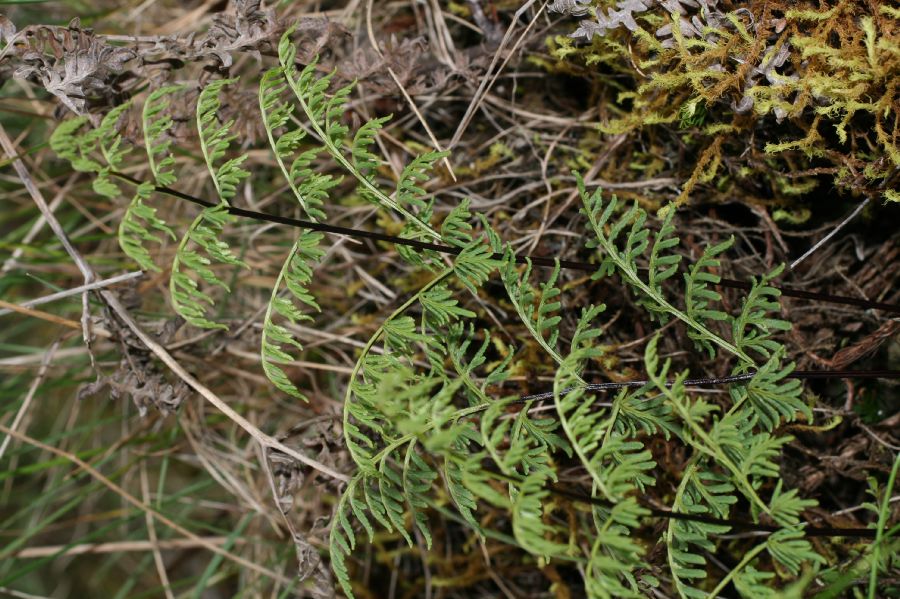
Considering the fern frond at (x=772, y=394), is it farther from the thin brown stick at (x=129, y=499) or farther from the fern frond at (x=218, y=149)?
the thin brown stick at (x=129, y=499)

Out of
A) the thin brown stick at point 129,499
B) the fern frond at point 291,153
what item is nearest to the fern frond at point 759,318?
the fern frond at point 291,153

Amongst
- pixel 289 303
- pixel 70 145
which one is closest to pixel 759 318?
pixel 289 303

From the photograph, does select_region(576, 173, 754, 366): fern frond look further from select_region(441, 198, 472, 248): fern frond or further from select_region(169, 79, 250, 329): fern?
select_region(169, 79, 250, 329): fern

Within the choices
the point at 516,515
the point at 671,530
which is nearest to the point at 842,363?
the point at 671,530

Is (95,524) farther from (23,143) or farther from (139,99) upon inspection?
(139,99)

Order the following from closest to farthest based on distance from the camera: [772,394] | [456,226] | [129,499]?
[772,394], [456,226], [129,499]

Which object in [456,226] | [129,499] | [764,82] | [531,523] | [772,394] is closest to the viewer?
[531,523]

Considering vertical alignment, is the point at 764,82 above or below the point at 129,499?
above

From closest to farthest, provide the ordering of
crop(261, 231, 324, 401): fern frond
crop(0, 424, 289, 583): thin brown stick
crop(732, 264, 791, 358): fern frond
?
crop(732, 264, 791, 358): fern frond
crop(261, 231, 324, 401): fern frond
crop(0, 424, 289, 583): thin brown stick

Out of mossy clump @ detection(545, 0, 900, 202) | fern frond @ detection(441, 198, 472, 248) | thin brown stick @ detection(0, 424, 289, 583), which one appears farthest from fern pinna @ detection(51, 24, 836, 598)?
thin brown stick @ detection(0, 424, 289, 583)

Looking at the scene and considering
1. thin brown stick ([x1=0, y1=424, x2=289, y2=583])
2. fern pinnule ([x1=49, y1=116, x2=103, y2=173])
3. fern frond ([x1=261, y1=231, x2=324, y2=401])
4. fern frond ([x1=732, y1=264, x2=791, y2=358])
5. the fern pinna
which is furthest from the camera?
thin brown stick ([x1=0, y1=424, x2=289, y2=583])

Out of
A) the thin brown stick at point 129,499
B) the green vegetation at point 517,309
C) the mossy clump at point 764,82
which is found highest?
the mossy clump at point 764,82

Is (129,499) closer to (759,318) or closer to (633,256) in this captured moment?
(633,256)

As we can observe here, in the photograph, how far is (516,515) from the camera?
87 cm
